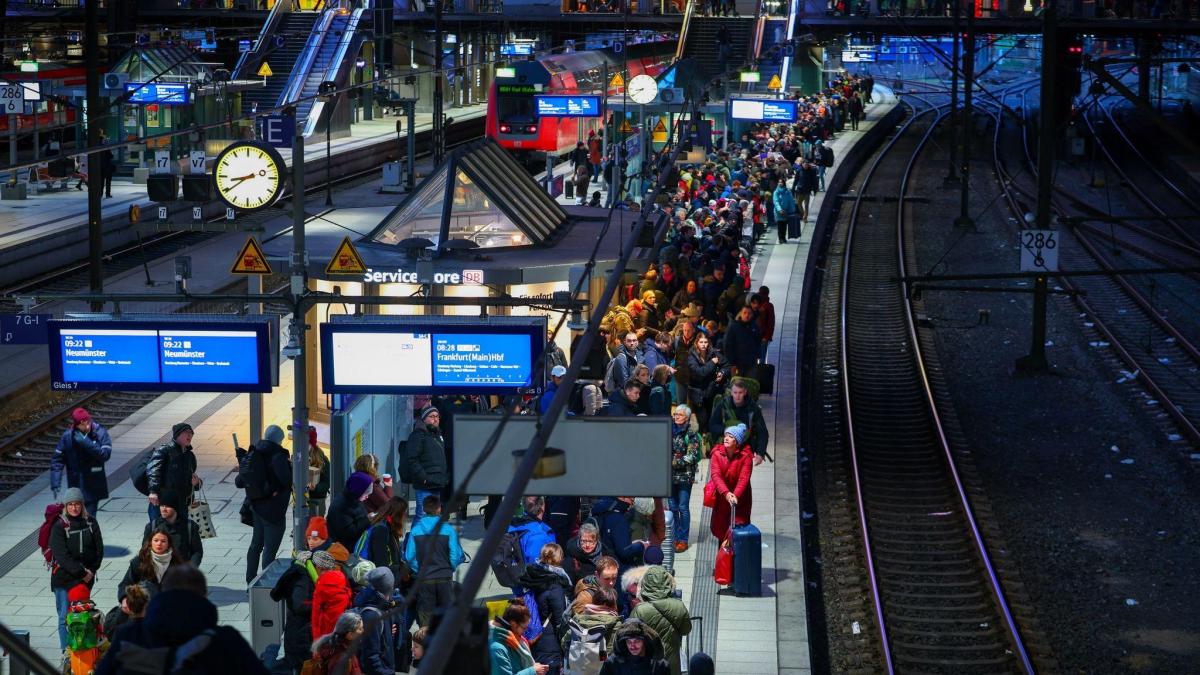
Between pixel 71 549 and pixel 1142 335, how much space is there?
68.8ft

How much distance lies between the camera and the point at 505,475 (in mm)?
10969

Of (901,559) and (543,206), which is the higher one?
(543,206)

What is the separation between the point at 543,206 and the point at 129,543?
772 centimetres

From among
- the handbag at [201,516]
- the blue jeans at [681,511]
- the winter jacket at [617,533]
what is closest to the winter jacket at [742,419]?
the blue jeans at [681,511]

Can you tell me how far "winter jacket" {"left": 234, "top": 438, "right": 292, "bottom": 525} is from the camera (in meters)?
14.8

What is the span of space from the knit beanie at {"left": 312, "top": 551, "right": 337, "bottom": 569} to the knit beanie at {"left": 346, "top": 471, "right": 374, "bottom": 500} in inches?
87.6

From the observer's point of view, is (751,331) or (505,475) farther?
(751,331)

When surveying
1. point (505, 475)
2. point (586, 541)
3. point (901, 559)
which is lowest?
point (901, 559)

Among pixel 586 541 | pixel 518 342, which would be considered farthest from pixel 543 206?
pixel 586 541

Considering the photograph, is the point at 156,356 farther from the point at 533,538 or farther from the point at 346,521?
the point at 533,538

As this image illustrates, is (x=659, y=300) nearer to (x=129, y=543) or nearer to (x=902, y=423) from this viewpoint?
(x=902, y=423)

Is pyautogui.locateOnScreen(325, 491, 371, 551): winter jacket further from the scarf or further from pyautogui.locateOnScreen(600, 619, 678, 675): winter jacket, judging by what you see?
pyautogui.locateOnScreen(600, 619, 678, 675): winter jacket

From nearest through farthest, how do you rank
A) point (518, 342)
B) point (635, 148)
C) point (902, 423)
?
1. point (518, 342)
2. point (902, 423)
3. point (635, 148)

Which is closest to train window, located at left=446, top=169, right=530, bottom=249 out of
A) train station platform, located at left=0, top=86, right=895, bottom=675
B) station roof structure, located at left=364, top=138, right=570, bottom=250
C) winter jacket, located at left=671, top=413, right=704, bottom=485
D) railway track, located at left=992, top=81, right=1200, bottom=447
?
station roof structure, located at left=364, top=138, right=570, bottom=250
